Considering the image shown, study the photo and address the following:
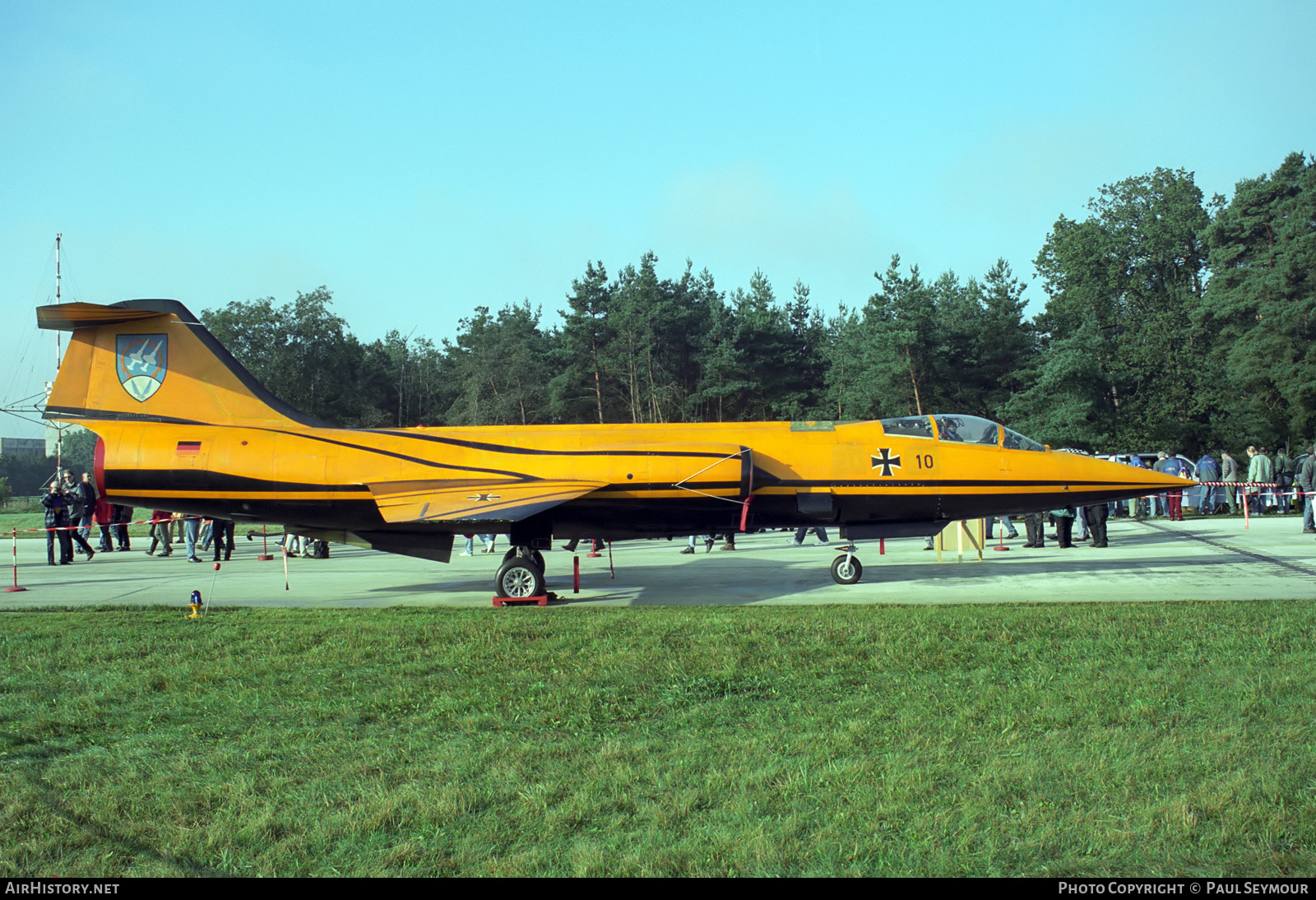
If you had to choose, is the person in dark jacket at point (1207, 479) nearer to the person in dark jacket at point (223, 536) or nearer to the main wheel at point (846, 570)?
the main wheel at point (846, 570)

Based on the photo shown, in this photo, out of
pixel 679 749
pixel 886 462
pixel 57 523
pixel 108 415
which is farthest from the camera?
pixel 57 523

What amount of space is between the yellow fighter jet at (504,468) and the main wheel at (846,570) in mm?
30

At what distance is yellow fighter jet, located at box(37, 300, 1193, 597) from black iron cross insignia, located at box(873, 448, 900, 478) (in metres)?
0.03

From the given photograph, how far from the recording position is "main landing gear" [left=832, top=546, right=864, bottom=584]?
46.5 ft

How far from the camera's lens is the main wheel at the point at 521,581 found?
42.1ft

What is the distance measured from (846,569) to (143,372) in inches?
452

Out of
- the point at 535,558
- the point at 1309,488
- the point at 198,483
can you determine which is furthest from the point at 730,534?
the point at 1309,488

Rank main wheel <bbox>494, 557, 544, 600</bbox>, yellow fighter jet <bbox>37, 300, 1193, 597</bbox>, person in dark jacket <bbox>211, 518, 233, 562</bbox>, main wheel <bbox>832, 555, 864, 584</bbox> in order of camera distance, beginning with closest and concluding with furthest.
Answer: main wheel <bbox>494, 557, 544, 600</bbox>, yellow fighter jet <bbox>37, 300, 1193, 597</bbox>, main wheel <bbox>832, 555, 864, 584</bbox>, person in dark jacket <bbox>211, 518, 233, 562</bbox>

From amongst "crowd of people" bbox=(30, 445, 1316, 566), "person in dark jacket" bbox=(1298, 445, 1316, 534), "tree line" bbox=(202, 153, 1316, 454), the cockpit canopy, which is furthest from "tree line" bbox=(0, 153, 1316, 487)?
the cockpit canopy

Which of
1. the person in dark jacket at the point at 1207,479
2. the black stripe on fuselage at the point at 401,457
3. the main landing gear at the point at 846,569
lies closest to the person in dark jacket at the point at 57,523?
the black stripe on fuselage at the point at 401,457

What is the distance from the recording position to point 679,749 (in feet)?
18.1

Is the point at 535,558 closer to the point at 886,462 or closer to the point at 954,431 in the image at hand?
the point at 886,462

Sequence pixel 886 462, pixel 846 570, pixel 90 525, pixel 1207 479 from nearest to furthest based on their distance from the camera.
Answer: pixel 886 462
pixel 846 570
pixel 90 525
pixel 1207 479

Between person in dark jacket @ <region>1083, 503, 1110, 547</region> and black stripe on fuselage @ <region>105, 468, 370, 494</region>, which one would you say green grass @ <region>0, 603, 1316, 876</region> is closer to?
black stripe on fuselage @ <region>105, 468, 370, 494</region>
